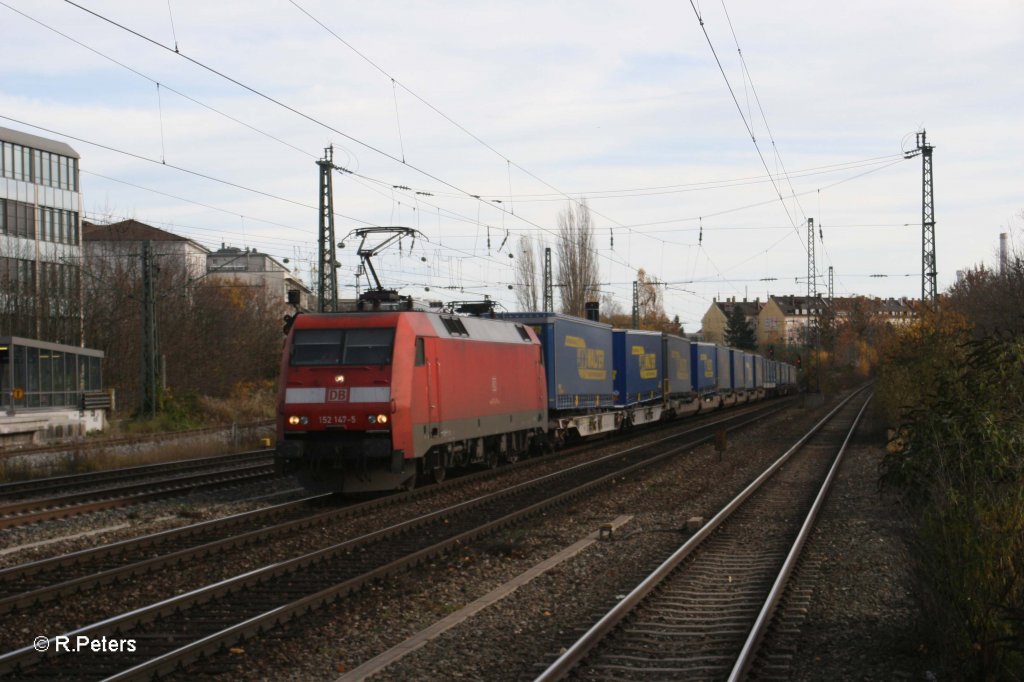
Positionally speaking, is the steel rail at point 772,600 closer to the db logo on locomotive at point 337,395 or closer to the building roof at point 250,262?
the db logo on locomotive at point 337,395

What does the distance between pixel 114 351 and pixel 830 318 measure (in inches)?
2539

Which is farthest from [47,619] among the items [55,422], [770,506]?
[55,422]

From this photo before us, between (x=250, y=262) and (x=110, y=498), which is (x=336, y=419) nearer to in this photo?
(x=110, y=498)

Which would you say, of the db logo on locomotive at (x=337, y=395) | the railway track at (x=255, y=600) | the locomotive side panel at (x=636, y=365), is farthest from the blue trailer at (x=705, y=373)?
the db logo on locomotive at (x=337, y=395)

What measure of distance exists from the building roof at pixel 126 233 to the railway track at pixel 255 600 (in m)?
63.5

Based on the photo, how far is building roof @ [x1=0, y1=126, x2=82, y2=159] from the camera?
54219 millimetres

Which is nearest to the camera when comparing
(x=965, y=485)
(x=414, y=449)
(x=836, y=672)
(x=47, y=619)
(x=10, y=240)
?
(x=836, y=672)

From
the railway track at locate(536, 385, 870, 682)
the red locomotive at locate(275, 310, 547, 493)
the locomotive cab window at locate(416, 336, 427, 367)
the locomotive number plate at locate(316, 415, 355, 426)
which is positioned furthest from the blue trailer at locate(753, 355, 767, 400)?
the locomotive number plate at locate(316, 415, 355, 426)

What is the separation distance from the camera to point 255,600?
9.38 meters

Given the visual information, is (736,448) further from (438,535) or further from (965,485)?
(965,485)

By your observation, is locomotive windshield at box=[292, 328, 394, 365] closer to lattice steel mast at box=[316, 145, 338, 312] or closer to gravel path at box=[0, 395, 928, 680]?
gravel path at box=[0, 395, 928, 680]

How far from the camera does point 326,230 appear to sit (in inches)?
1160

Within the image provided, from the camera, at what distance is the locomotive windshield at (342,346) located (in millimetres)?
15867

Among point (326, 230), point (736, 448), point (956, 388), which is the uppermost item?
point (326, 230)
